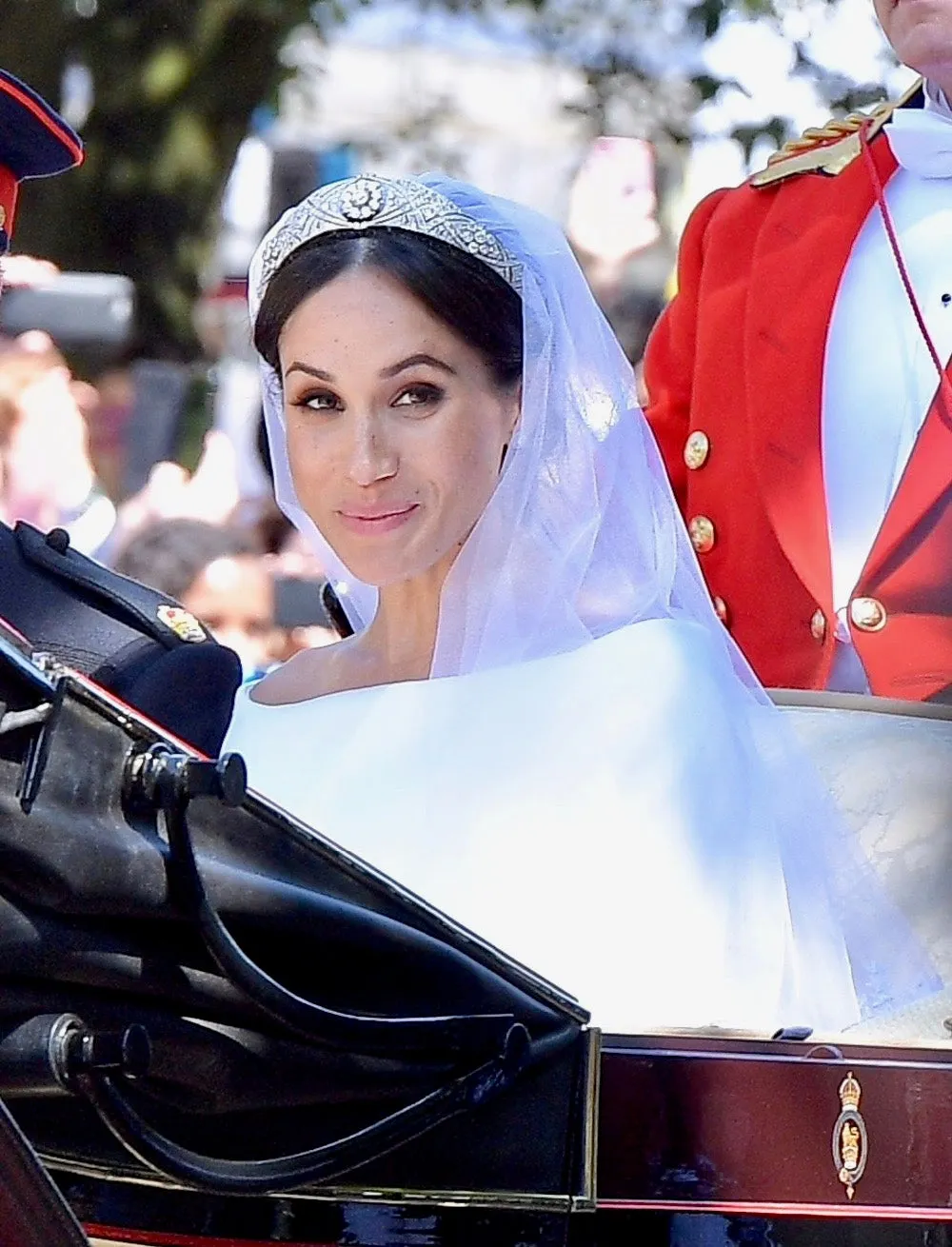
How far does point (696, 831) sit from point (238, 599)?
1933mm

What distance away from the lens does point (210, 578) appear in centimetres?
403

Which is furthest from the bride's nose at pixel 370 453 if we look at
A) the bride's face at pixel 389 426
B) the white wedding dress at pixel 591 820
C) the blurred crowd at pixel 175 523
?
the blurred crowd at pixel 175 523

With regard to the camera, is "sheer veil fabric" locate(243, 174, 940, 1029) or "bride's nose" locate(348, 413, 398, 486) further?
"bride's nose" locate(348, 413, 398, 486)

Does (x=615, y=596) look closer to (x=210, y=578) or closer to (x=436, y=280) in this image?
(x=436, y=280)

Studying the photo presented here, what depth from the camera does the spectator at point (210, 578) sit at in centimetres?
402

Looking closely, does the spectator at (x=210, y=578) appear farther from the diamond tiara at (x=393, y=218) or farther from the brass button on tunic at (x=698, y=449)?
the diamond tiara at (x=393, y=218)

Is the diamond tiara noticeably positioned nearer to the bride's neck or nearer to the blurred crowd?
the bride's neck

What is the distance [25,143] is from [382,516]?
645 mm

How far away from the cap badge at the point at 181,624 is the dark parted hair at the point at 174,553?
1850mm

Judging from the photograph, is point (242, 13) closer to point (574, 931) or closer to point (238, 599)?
point (238, 599)

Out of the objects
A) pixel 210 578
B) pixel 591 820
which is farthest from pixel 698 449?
pixel 210 578

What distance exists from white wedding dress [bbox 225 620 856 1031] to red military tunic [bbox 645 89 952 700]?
29cm

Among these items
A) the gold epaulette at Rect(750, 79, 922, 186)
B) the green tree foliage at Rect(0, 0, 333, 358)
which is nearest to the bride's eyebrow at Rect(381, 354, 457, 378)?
the gold epaulette at Rect(750, 79, 922, 186)

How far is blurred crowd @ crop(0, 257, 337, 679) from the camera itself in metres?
3.66
